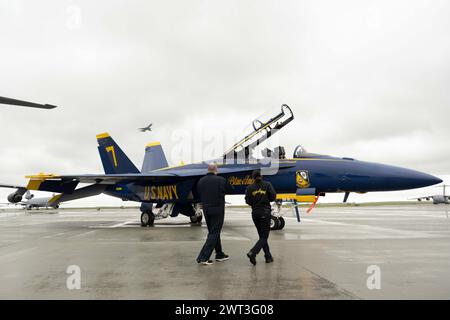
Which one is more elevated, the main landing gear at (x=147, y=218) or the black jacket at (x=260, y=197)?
the black jacket at (x=260, y=197)

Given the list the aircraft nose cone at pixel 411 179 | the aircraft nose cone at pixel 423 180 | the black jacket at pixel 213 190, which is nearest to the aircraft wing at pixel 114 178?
the aircraft nose cone at pixel 411 179

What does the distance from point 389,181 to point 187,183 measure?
7.56m

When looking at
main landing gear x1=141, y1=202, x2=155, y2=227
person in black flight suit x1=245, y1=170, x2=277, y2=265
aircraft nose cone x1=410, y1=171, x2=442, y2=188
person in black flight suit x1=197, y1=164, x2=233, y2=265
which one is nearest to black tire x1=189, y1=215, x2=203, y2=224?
main landing gear x1=141, y1=202, x2=155, y2=227

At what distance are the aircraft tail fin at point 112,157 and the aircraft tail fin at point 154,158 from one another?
162 cm

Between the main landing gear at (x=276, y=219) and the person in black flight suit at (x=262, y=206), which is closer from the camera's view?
the person in black flight suit at (x=262, y=206)

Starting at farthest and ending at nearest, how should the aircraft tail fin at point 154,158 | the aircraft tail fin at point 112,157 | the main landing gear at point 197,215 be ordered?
the aircraft tail fin at point 154,158
the aircraft tail fin at point 112,157
the main landing gear at point 197,215

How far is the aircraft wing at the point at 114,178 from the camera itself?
46.5ft

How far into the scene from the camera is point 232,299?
12.4 feet

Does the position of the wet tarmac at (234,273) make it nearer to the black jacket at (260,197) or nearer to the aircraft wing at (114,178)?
the black jacket at (260,197)

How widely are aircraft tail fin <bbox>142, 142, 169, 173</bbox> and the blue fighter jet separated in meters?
3.40

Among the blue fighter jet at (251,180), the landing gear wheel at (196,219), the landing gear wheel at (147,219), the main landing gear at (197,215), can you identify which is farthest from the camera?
the landing gear wheel at (196,219)

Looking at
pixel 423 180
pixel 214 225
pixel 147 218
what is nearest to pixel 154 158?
pixel 147 218
